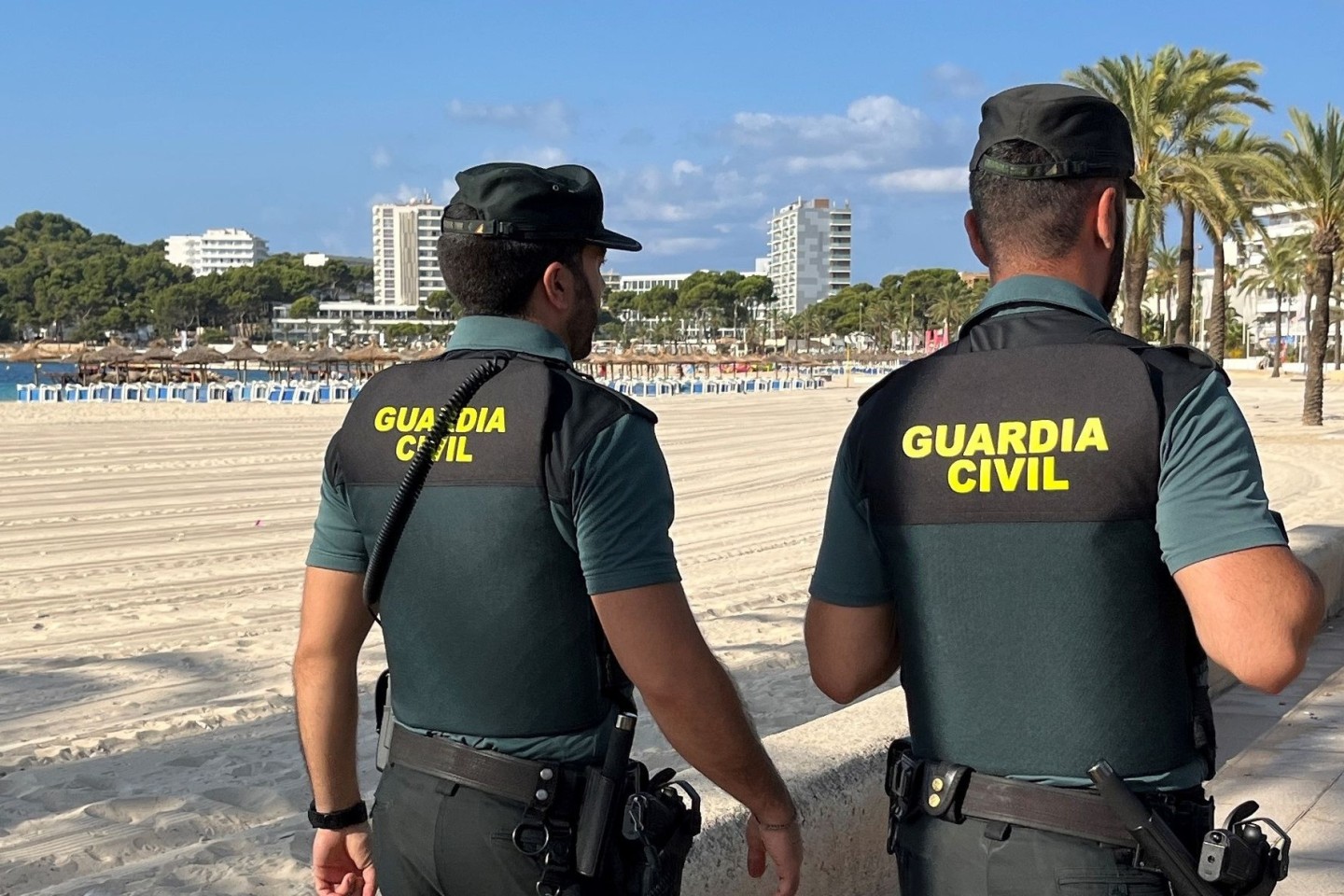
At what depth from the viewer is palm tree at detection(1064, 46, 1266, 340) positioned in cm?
2578

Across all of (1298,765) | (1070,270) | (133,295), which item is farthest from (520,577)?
(133,295)

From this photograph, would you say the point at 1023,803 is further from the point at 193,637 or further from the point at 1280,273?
the point at 1280,273

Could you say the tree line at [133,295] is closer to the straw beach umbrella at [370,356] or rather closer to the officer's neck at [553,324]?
the straw beach umbrella at [370,356]

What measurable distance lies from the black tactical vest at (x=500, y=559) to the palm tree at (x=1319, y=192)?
2689cm

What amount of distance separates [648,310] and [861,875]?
5666 inches

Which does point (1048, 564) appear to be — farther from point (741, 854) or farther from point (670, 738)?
point (741, 854)

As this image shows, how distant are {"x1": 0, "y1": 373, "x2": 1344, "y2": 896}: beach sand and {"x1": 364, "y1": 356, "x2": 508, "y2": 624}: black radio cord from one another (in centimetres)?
128

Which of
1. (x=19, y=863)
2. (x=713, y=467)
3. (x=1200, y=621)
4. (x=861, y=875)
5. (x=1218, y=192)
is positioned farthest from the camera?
(x=1218, y=192)

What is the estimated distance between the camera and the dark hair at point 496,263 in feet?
6.41

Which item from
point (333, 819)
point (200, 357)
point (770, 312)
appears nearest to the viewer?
point (333, 819)

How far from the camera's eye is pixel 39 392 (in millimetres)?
45719

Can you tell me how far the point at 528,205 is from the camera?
76.4 inches

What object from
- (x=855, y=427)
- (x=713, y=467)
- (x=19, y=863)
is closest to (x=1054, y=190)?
(x=855, y=427)

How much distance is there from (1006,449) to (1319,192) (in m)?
27.0
